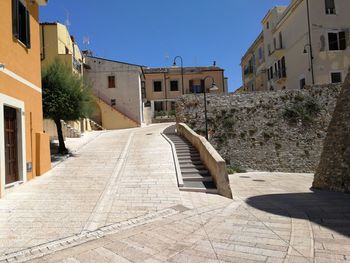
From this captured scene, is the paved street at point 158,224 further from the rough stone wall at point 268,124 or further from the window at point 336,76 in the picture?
the window at point 336,76

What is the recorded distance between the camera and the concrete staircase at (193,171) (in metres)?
11.0

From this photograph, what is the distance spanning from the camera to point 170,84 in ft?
164

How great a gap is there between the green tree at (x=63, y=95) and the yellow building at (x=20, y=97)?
3324 millimetres

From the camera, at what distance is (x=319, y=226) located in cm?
698

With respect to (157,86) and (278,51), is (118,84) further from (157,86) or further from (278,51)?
(278,51)

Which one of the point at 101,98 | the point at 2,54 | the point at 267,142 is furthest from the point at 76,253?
the point at 101,98

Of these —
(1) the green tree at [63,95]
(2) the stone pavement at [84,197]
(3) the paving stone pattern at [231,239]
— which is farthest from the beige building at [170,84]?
(3) the paving stone pattern at [231,239]

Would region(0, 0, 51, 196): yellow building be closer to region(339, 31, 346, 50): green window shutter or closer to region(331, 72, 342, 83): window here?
region(331, 72, 342, 83): window

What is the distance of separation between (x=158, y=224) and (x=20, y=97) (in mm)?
6880

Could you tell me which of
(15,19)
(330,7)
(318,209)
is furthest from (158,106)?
(318,209)

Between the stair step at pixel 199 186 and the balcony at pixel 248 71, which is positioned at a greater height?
the balcony at pixel 248 71

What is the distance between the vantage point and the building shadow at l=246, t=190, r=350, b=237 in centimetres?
717

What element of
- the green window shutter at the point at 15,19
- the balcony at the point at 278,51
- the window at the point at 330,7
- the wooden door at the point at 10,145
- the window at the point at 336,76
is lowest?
the wooden door at the point at 10,145

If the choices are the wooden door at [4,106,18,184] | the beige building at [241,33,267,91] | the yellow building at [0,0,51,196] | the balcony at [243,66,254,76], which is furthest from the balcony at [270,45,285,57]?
the wooden door at [4,106,18,184]
